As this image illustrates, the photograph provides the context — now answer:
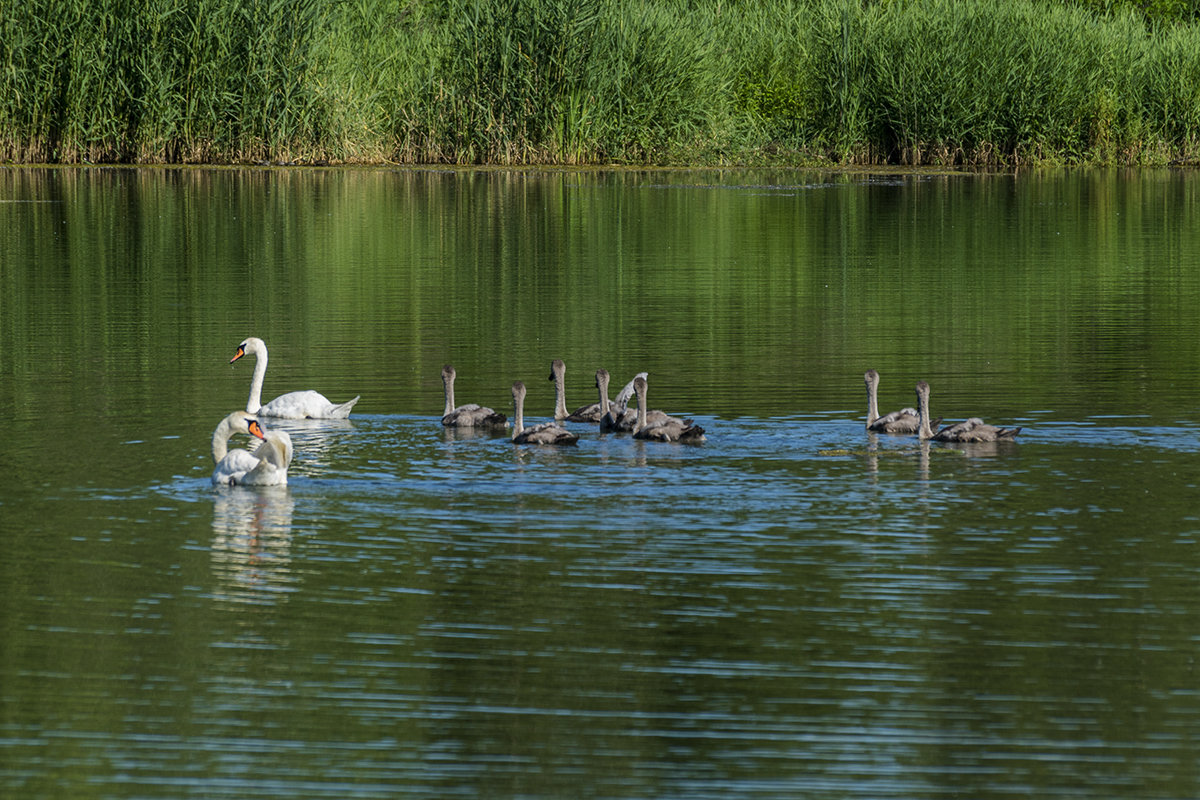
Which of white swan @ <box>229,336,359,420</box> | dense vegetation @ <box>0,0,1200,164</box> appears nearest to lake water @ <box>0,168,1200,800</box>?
white swan @ <box>229,336,359,420</box>

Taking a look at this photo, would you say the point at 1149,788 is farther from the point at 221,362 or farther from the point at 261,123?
the point at 261,123

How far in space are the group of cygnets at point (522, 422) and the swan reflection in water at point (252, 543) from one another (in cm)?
19

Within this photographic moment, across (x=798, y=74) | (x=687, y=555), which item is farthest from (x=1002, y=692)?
(x=798, y=74)

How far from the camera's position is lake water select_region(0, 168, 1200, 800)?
24.4 ft

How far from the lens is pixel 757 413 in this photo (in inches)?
591

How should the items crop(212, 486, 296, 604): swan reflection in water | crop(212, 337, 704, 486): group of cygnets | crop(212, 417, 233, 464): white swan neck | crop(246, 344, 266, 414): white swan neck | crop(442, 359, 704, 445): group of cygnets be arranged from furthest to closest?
1. crop(246, 344, 266, 414): white swan neck
2. crop(442, 359, 704, 445): group of cygnets
3. crop(212, 417, 233, 464): white swan neck
4. crop(212, 337, 704, 486): group of cygnets
5. crop(212, 486, 296, 604): swan reflection in water

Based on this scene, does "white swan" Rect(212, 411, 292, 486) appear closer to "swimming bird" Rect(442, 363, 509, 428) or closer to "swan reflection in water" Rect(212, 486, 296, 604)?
"swan reflection in water" Rect(212, 486, 296, 604)

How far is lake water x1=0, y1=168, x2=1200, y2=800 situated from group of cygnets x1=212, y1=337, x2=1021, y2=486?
0.54ft

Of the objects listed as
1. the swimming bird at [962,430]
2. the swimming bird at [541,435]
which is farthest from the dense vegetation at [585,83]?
the swimming bird at [962,430]

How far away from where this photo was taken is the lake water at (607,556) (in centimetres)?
743

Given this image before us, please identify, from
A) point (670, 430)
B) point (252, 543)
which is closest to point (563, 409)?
point (670, 430)

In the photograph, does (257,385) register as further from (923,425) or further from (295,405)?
(923,425)

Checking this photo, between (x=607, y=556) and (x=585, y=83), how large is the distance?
32745 mm

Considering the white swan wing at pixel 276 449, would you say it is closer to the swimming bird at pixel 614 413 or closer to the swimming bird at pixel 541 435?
the swimming bird at pixel 541 435
